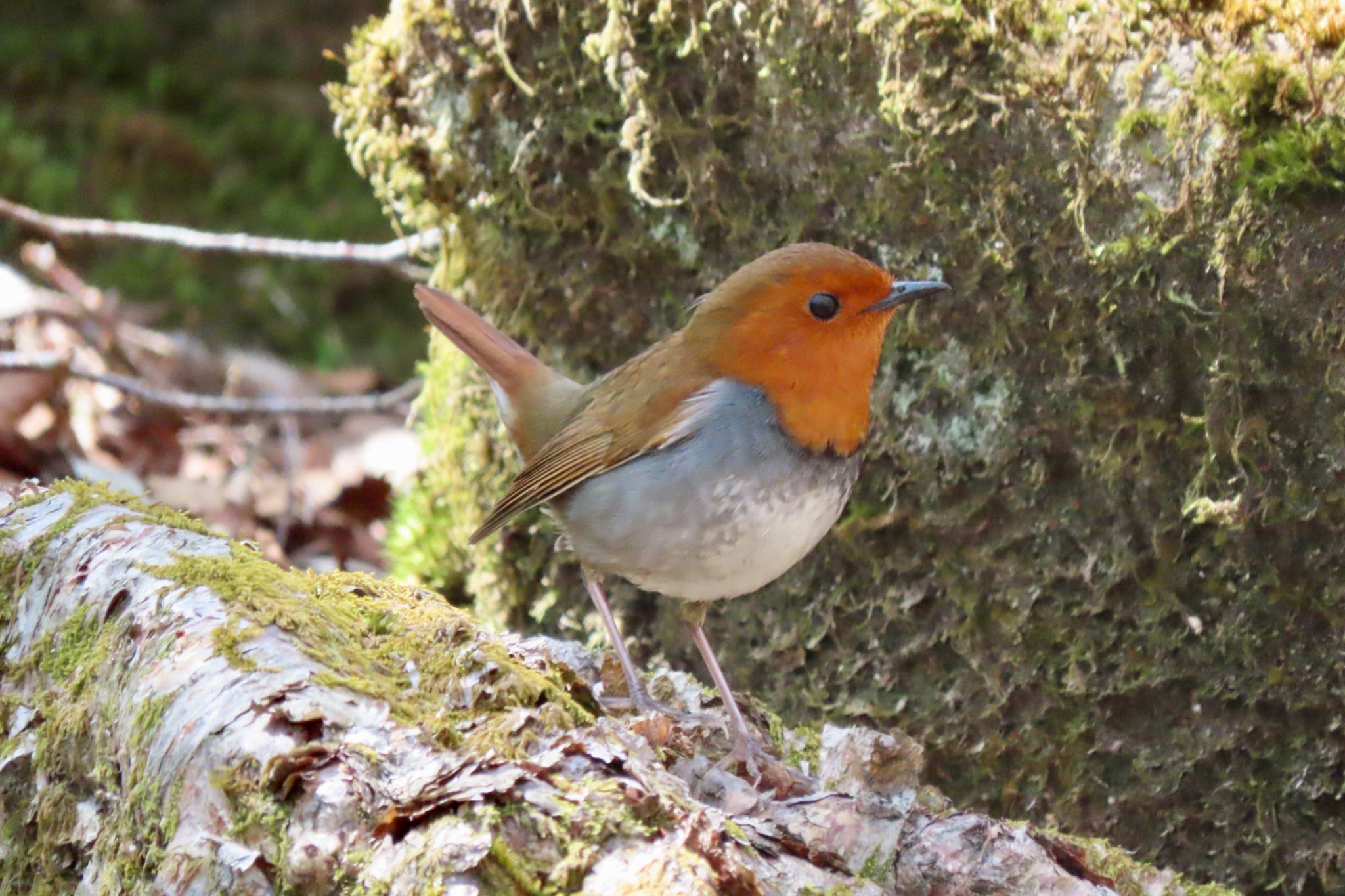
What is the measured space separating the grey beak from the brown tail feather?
1.18 m

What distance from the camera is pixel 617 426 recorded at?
346 centimetres

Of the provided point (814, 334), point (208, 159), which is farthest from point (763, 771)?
point (208, 159)

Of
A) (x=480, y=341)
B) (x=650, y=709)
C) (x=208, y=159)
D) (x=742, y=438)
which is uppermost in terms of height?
(x=742, y=438)

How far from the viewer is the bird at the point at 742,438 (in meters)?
3.13

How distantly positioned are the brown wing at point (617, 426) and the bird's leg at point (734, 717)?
0.52 meters

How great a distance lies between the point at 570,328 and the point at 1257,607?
2277mm

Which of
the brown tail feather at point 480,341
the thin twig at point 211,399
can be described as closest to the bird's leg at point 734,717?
the brown tail feather at point 480,341

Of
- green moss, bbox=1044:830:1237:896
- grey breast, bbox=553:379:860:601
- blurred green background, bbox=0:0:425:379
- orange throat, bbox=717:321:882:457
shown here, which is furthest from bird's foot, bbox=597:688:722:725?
blurred green background, bbox=0:0:425:379

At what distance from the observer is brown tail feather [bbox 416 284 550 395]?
3902mm

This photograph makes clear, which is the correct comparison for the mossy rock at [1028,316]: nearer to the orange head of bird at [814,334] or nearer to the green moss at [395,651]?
the orange head of bird at [814,334]

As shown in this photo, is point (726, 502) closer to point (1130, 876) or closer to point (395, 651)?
point (395, 651)

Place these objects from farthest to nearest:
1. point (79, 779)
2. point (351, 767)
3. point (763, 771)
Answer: point (763, 771)
point (79, 779)
point (351, 767)

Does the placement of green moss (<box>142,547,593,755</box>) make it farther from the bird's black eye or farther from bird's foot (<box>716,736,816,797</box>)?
the bird's black eye

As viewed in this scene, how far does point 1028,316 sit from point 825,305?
595 millimetres
